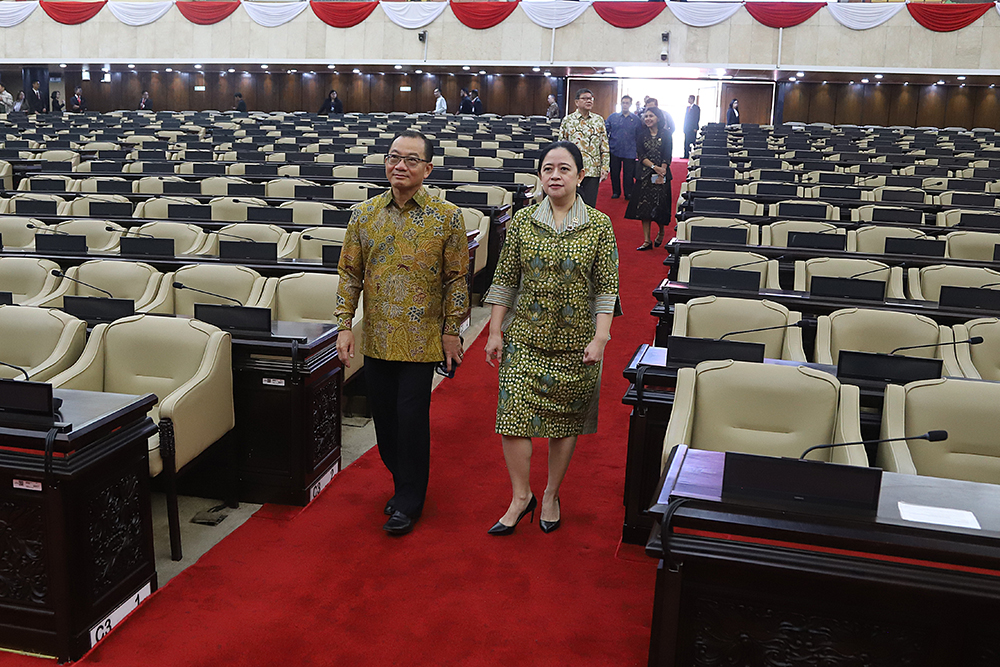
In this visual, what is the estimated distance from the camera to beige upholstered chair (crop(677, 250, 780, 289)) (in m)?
4.69

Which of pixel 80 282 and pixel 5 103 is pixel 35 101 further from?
pixel 80 282

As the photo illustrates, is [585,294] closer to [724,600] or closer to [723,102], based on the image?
[724,600]

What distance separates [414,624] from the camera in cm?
257

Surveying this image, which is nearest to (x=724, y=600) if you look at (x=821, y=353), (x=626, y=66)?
(x=821, y=353)

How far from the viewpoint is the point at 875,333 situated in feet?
11.6

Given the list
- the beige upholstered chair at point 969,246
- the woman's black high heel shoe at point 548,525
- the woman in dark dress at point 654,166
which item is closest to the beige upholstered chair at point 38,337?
the woman's black high heel shoe at point 548,525

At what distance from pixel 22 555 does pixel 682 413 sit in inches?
77.1

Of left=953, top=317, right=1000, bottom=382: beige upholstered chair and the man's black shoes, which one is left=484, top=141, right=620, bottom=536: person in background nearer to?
the man's black shoes

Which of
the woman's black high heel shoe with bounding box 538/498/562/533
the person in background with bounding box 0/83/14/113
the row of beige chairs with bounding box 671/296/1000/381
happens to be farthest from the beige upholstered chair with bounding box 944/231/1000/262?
the person in background with bounding box 0/83/14/113

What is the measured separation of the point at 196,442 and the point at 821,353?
2.48 metres

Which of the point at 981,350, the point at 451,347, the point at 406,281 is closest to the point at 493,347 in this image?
the point at 451,347

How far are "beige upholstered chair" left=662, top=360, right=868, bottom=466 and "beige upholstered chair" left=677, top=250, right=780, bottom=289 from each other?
78.3 inches

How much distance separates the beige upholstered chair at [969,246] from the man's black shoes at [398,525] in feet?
14.8

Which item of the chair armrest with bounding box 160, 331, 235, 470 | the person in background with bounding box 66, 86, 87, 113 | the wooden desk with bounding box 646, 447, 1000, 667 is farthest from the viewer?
the person in background with bounding box 66, 86, 87, 113
